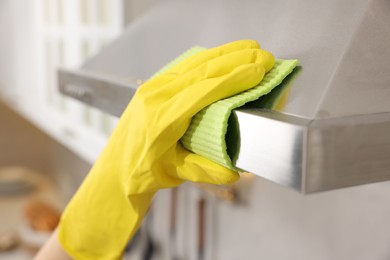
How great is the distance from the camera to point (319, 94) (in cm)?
36

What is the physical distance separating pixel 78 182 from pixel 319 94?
1.90 metres

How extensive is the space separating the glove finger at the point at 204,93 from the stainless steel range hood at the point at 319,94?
0.02m

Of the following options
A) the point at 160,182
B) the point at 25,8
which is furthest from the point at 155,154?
the point at 25,8

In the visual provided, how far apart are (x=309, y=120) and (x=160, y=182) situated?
0.17 metres

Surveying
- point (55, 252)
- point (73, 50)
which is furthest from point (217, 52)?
point (73, 50)

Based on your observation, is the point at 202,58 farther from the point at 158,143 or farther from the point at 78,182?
the point at 78,182

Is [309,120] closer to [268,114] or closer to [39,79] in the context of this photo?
[268,114]

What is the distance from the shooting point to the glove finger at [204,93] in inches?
15.1

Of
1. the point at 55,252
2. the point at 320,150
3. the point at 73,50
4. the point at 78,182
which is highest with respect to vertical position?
the point at 320,150

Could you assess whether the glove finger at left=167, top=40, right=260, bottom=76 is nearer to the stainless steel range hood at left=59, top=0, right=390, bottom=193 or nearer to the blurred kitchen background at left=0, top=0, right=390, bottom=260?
the stainless steel range hood at left=59, top=0, right=390, bottom=193

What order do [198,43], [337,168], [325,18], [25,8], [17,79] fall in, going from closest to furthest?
1. [337,168]
2. [325,18]
3. [198,43]
4. [25,8]
5. [17,79]

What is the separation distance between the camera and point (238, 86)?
1.28 feet

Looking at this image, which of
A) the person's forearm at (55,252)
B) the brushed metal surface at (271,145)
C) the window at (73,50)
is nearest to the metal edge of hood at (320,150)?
the brushed metal surface at (271,145)

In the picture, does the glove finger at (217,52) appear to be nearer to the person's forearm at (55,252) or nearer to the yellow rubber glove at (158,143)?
the yellow rubber glove at (158,143)
